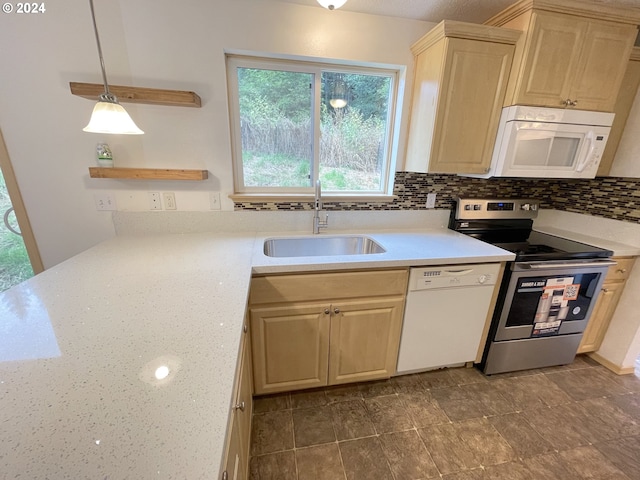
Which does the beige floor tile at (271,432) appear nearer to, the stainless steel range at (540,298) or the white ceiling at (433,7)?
the stainless steel range at (540,298)

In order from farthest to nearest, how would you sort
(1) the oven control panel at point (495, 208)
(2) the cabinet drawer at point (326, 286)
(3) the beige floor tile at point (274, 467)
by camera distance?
1. (1) the oven control panel at point (495, 208)
2. (2) the cabinet drawer at point (326, 286)
3. (3) the beige floor tile at point (274, 467)

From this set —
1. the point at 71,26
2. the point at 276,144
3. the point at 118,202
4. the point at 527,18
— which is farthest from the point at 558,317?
the point at 71,26

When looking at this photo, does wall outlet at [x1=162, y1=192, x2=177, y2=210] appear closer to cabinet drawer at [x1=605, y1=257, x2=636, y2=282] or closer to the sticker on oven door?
the sticker on oven door

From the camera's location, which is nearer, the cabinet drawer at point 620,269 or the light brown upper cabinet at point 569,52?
the light brown upper cabinet at point 569,52

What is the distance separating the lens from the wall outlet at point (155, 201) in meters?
1.70

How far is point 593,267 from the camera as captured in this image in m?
1.68

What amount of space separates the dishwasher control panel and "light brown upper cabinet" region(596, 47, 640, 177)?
1186mm

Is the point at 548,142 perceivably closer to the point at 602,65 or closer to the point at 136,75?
A: the point at 602,65

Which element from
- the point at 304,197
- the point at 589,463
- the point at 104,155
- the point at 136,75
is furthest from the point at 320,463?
the point at 136,75

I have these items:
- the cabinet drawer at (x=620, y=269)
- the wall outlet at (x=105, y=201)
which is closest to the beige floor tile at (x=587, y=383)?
the cabinet drawer at (x=620, y=269)

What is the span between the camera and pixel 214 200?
70.2 inches

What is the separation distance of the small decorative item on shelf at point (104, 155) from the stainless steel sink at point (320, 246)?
1.02 meters

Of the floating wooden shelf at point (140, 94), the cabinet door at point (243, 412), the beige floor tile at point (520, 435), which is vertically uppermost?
the floating wooden shelf at point (140, 94)

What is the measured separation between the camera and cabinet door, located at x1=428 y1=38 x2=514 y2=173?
151 cm
